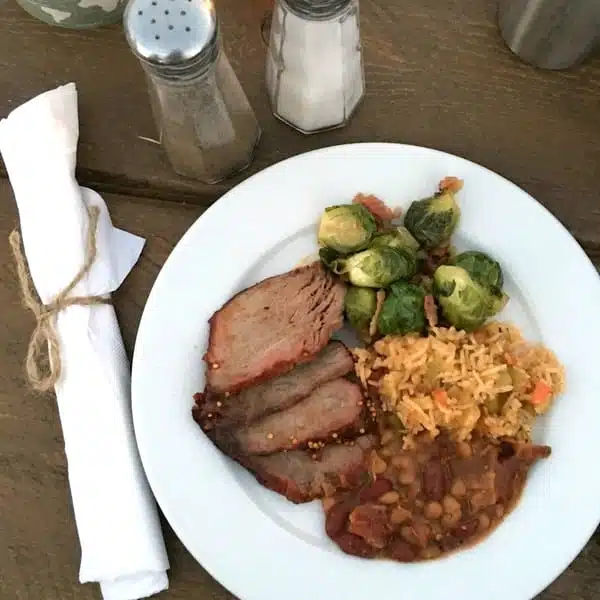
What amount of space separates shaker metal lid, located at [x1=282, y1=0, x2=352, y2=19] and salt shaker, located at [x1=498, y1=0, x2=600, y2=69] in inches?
22.8

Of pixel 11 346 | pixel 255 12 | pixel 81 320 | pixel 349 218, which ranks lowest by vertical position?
pixel 11 346

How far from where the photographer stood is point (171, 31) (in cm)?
166

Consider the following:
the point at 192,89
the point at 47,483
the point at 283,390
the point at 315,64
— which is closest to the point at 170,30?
the point at 192,89

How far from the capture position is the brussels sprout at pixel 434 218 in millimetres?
1942

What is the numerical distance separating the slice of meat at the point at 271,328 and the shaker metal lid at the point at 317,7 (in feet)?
1.97

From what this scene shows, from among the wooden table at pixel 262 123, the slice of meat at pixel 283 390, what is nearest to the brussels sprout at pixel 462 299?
the slice of meat at pixel 283 390

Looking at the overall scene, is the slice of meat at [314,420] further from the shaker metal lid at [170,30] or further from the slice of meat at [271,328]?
the shaker metal lid at [170,30]

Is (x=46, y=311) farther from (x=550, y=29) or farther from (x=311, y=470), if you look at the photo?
(x=550, y=29)

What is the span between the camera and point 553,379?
1.91 m

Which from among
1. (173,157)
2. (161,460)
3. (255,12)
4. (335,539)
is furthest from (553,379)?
(255,12)

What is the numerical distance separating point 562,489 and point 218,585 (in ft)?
2.84

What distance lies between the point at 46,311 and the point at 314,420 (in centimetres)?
71

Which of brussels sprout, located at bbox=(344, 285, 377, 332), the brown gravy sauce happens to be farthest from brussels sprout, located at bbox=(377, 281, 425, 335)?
the brown gravy sauce

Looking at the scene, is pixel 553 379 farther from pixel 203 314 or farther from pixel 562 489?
pixel 203 314
